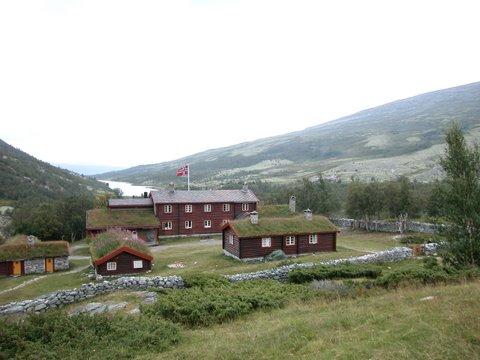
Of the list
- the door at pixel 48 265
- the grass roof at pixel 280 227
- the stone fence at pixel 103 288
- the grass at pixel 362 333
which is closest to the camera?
the grass at pixel 362 333

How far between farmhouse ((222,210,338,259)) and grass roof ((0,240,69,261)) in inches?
695

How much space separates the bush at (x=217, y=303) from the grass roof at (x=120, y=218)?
114 feet

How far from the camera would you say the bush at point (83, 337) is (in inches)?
498

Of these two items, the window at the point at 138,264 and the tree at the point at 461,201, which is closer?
the tree at the point at 461,201

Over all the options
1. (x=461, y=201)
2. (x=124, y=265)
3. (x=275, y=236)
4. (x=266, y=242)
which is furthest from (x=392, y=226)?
(x=461, y=201)

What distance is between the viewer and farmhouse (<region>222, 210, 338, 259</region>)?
40031mm

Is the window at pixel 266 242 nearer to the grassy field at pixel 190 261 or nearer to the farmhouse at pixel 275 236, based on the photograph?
the farmhouse at pixel 275 236

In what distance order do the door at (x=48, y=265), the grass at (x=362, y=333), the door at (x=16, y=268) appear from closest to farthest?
the grass at (x=362, y=333) → the door at (x=16, y=268) → the door at (x=48, y=265)

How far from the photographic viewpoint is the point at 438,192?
20812mm

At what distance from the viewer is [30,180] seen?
477ft

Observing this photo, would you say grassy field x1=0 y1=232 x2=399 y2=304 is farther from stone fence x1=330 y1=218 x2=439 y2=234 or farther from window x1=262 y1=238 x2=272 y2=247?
stone fence x1=330 y1=218 x2=439 y2=234

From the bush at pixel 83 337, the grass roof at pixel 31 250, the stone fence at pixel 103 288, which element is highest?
the bush at pixel 83 337

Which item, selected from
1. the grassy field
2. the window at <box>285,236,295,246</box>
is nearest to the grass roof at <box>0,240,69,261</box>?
the grassy field

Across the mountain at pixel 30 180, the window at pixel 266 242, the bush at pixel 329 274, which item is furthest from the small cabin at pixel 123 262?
the mountain at pixel 30 180
